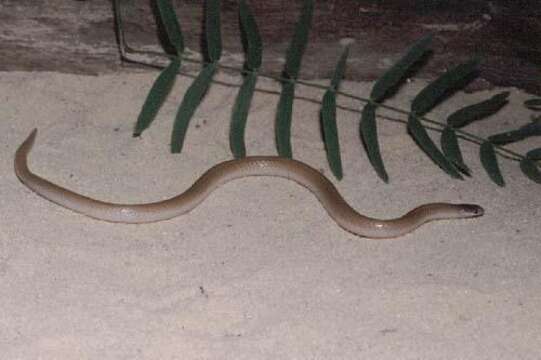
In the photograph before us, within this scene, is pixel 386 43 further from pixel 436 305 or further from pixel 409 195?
pixel 436 305

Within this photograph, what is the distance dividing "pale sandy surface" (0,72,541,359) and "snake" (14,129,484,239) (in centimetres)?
7

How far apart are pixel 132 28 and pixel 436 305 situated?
291 centimetres

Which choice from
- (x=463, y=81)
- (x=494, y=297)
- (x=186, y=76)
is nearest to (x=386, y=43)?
(x=463, y=81)

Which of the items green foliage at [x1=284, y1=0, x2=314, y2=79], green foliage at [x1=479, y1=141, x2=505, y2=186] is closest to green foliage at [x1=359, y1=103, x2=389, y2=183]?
green foliage at [x1=284, y1=0, x2=314, y2=79]

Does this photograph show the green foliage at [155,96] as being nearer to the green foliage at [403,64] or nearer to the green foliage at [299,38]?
the green foliage at [299,38]

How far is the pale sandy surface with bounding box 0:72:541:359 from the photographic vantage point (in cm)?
411

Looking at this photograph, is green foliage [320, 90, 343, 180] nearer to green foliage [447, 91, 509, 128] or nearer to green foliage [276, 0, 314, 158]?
green foliage [276, 0, 314, 158]

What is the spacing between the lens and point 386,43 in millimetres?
5922

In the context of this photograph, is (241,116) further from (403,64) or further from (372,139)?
(403,64)

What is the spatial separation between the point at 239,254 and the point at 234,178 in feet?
2.63

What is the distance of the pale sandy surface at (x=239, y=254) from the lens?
162 inches

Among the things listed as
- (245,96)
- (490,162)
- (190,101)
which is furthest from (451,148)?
(190,101)

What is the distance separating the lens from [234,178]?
211 inches

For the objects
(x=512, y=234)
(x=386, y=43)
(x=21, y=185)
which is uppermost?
(x=386, y=43)
